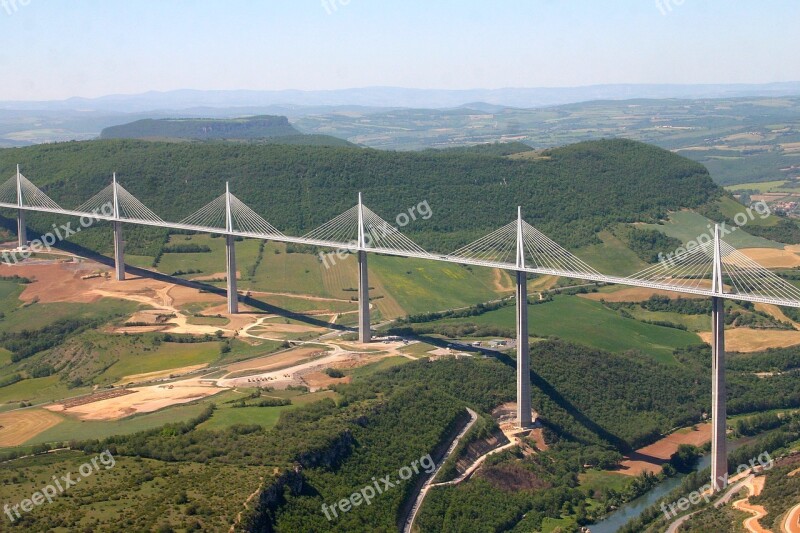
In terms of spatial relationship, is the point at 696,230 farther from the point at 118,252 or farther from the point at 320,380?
the point at 118,252

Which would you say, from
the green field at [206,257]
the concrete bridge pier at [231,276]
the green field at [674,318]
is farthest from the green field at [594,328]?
the green field at [206,257]

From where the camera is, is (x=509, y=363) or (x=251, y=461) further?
(x=509, y=363)

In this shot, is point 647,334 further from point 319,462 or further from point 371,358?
point 319,462

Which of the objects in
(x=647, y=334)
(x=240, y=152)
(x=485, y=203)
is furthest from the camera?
(x=240, y=152)

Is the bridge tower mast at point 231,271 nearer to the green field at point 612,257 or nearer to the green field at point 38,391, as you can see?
the green field at point 38,391

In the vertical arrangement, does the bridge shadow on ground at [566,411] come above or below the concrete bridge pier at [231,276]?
below

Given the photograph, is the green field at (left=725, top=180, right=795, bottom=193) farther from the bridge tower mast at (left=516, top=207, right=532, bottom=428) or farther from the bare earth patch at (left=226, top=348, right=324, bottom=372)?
the bridge tower mast at (left=516, top=207, right=532, bottom=428)

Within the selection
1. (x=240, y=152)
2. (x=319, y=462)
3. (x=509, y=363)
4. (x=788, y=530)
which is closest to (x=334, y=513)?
(x=319, y=462)
